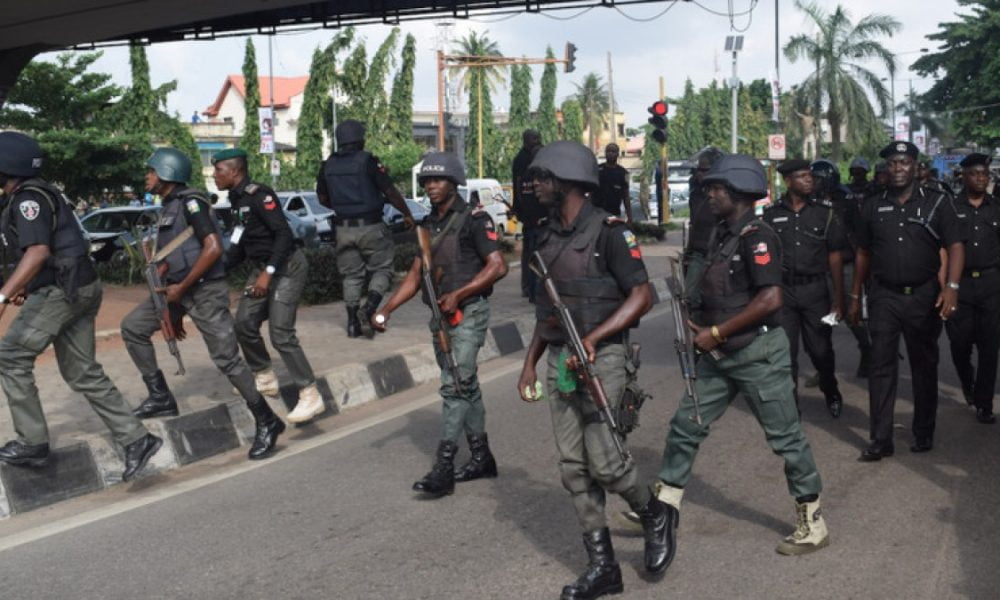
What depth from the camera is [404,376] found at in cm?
1005

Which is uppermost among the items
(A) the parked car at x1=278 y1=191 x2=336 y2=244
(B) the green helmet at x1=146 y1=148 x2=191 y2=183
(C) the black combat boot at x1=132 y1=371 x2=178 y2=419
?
(B) the green helmet at x1=146 y1=148 x2=191 y2=183

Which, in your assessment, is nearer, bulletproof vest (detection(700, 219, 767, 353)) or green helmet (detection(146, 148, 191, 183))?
bulletproof vest (detection(700, 219, 767, 353))

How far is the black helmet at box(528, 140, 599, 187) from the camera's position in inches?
182

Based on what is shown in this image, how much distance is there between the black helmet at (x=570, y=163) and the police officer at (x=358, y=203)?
5.07 meters

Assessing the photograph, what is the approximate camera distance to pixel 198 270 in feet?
23.2

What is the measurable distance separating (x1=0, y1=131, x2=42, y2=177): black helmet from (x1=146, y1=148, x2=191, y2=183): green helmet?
2.73 ft

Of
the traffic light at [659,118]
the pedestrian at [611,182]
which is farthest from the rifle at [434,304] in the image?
the traffic light at [659,118]

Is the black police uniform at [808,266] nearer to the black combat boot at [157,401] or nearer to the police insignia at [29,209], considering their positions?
the black combat boot at [157,401]

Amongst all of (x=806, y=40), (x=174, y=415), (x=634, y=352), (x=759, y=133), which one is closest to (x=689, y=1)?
(x=174, y=415)

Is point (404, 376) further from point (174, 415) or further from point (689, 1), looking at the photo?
point (689, 1)

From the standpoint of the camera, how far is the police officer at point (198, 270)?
23.3 ft

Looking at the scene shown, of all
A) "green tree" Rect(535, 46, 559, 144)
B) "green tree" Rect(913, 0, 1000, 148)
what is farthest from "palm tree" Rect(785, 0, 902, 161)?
"green tree" Rect(535, 46, 559, 144)

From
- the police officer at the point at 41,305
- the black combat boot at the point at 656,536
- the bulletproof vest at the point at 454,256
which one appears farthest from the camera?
the bulletproof vest at the point at 454,256

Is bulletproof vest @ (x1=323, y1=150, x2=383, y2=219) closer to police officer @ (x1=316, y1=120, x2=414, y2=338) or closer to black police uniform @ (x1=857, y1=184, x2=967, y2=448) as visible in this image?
police officer @ (x1=316, y1=120, x2=414, y2=338)
